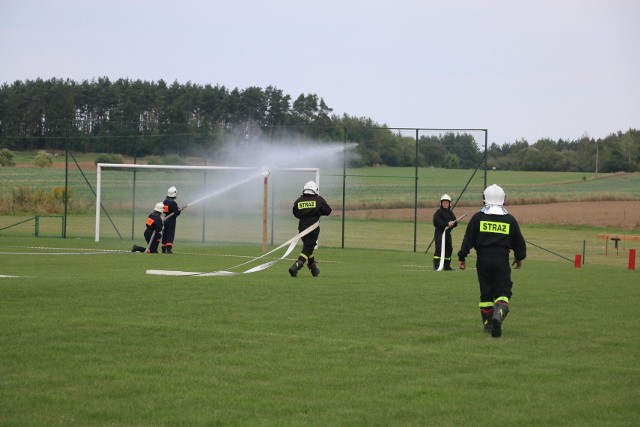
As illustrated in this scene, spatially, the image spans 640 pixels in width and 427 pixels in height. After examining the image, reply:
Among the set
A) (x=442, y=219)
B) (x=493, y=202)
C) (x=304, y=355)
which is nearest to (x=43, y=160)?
(x=442, y=219)

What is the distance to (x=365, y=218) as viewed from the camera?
40.6 meters

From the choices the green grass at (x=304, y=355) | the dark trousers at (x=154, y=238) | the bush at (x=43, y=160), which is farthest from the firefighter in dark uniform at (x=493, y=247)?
the bush at (x=43, y=160)

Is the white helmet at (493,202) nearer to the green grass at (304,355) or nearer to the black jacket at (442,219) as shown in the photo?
the green grass at (304,355)

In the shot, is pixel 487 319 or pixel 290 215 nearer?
pixel 487 319

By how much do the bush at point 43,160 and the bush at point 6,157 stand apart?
1575 mm

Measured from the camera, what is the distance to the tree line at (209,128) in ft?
109

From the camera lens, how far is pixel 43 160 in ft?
144

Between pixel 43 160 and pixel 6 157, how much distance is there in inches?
103

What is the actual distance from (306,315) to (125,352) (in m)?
3.33

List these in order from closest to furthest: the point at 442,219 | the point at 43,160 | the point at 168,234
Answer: the point at 442,219
the point at 168,234
the point at 43,160

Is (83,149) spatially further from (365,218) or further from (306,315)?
(306,315)

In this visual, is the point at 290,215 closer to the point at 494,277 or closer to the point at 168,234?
the point at 168,234

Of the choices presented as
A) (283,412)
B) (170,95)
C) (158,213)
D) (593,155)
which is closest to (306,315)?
(283,412)

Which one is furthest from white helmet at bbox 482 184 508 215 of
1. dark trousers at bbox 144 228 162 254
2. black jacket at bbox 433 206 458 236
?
dark trousers at bbox 144 228 162 254
